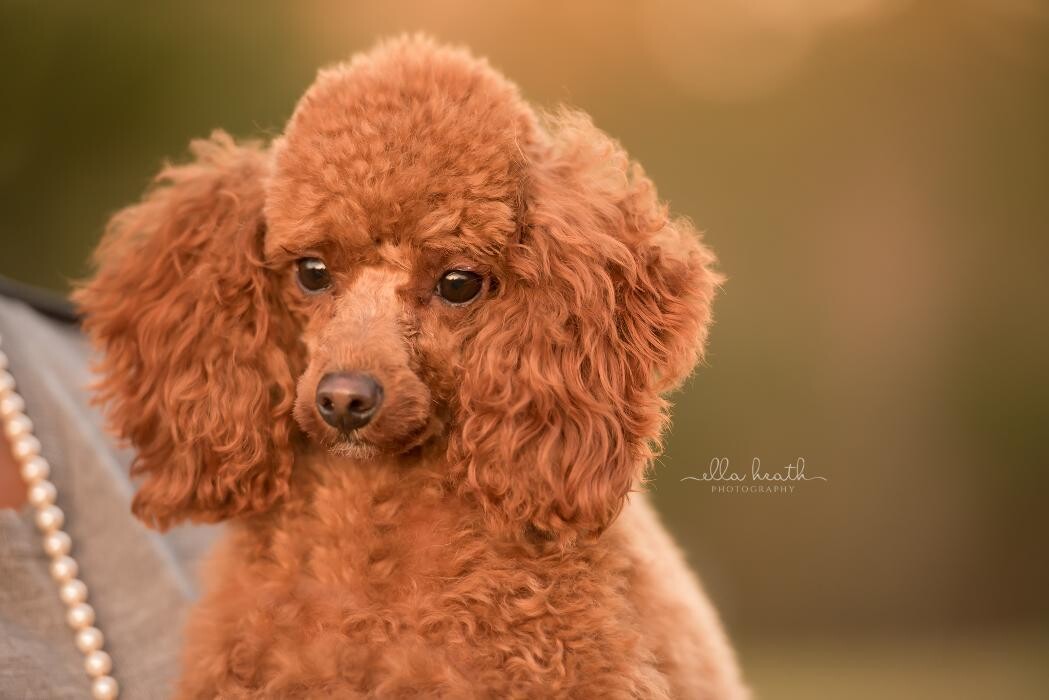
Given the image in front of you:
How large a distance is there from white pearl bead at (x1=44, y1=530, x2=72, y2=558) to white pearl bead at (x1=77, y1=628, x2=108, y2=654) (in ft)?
0.28

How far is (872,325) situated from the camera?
106 inches

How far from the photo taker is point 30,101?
2.02 metres

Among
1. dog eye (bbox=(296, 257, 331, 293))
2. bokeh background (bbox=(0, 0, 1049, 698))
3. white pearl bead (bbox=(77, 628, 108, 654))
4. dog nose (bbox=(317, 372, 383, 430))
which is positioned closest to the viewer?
dog nose (bbox=(317, 372, 383, 430))

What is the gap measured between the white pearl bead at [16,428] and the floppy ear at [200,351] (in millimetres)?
124

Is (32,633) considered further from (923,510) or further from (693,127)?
(923,510)

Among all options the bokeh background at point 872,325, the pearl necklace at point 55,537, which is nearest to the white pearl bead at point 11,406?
the pearl necklace at point 55,537

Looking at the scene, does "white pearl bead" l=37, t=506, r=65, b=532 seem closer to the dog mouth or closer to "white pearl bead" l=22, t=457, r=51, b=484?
"white pearl bead" l=22, t=457, r=51, b=484

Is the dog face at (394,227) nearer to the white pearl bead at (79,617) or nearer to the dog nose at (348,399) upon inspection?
the dog nose at (348,399)

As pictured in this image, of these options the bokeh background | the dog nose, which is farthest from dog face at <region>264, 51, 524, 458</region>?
the bokeh background

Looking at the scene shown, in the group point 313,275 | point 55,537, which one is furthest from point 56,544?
point 313,275

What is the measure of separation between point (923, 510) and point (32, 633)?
2214 mm

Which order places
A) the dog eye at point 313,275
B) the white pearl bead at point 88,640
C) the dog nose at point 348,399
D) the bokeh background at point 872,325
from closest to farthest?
the dog nose at point 348,399 < the dog eye at point 313,275 < the white pearl bead at point 88,640 < the bokeh background at point 872,325

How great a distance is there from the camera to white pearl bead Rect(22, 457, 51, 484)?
1189mm

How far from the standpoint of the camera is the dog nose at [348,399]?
0.92 metres
